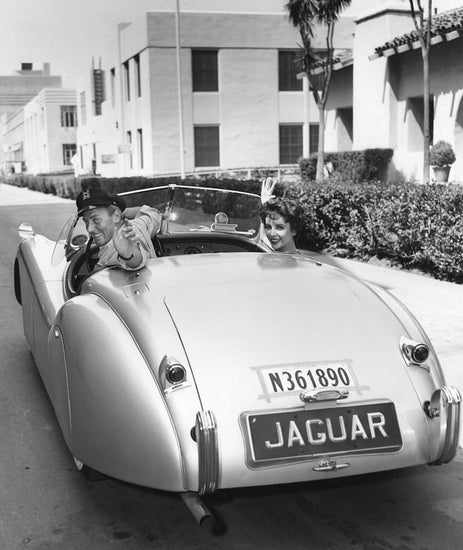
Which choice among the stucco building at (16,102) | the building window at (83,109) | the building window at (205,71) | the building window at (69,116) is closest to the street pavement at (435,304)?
the building window at (205,71)

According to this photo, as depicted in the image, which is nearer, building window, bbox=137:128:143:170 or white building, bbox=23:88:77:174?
building window, bbox=137:128:143:170

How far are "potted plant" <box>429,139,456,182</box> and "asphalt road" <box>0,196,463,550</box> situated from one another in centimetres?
1453

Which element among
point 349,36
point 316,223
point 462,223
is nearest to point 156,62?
point 349,36

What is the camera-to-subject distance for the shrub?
1772cm

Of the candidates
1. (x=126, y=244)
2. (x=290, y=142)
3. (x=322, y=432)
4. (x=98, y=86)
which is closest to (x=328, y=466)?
(x=322, y=432)

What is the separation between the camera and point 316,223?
12500mm

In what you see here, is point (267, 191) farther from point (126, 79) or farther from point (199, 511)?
point (126, 79)

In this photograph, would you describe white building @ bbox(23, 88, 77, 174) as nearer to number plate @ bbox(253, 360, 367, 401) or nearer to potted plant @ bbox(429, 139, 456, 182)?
potted plant @ bbox(429, 139, 456, 182)

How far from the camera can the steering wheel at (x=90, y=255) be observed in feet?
15.3

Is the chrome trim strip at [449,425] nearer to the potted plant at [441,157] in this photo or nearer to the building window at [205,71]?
the potted plant at [441,157]

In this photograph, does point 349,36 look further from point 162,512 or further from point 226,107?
point 162,512

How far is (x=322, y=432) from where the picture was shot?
3059mm

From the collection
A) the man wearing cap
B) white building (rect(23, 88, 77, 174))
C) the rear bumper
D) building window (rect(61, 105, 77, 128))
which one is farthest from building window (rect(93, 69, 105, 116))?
the rear bumper

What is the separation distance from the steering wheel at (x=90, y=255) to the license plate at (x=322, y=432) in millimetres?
2025
